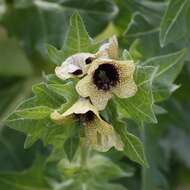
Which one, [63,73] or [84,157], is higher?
[63,73]

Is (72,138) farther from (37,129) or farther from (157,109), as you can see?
(157,109)

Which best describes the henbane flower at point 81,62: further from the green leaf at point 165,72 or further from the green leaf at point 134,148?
the green leaf at point 165,72

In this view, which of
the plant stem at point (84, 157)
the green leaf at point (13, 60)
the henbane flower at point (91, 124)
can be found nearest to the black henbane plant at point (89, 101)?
the henbane flower at point (91, 124)

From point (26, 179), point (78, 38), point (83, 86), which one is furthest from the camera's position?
point (26, 179)

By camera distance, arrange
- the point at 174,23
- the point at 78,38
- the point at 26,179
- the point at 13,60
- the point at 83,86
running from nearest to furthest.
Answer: the point at 83,86 < the point at 78,38 < the point at 174,23 < the point at 26,179 < the point at 13,60

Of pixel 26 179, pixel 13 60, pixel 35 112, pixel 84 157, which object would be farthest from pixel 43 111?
pixel 13 60

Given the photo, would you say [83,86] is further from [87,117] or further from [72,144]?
[72,144]

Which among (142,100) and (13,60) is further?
(13,60)

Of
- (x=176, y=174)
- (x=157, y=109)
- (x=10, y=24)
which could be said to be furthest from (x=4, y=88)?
(x=157, y=109)

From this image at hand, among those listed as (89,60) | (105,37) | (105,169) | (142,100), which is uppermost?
(89,60)
